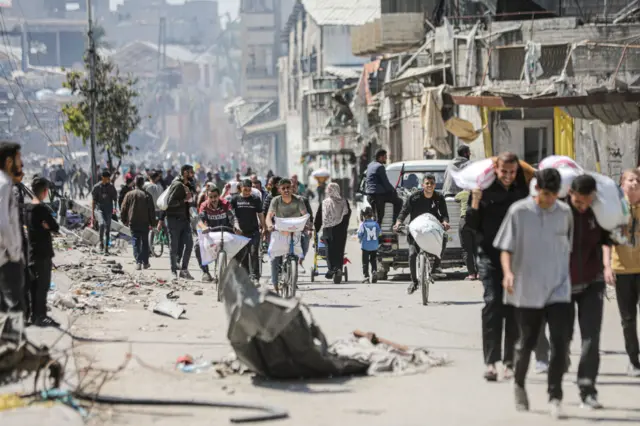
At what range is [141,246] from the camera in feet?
72.9

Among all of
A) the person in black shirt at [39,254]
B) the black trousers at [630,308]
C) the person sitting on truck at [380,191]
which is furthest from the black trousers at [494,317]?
the person sitting on truck at [380,191]

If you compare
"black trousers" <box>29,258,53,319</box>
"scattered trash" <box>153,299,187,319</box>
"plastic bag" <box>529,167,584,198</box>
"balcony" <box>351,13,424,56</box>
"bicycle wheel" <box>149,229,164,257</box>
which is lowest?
"bicycle wheel" <box>149,229,164,257</box>

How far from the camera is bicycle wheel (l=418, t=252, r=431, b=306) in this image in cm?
1550

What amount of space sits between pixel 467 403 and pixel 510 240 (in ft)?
3.98

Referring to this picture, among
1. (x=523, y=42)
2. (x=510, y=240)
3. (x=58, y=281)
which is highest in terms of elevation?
(x=523, y=42)

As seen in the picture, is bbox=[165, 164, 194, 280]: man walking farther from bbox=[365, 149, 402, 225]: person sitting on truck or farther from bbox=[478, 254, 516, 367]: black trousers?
bbox=[478, 254, 516, 367]: black trousers

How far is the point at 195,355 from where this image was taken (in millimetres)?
11328

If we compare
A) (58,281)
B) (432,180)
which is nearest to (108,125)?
(58,281)

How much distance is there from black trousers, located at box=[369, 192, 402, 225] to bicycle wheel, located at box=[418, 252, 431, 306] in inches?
153

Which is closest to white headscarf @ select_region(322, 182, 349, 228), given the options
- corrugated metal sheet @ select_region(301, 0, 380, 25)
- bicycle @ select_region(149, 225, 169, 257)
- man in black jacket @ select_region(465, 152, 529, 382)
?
bicycle @ select_region(149, 225, 169, 257)

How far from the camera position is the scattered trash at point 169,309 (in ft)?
48.1

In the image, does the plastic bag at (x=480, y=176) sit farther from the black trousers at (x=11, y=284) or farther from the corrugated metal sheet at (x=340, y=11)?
the corrugated metal sheet at (x=340, y=11)

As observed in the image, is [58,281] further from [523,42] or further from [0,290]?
[523,42]

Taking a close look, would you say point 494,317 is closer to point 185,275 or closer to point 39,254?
point 39,254
